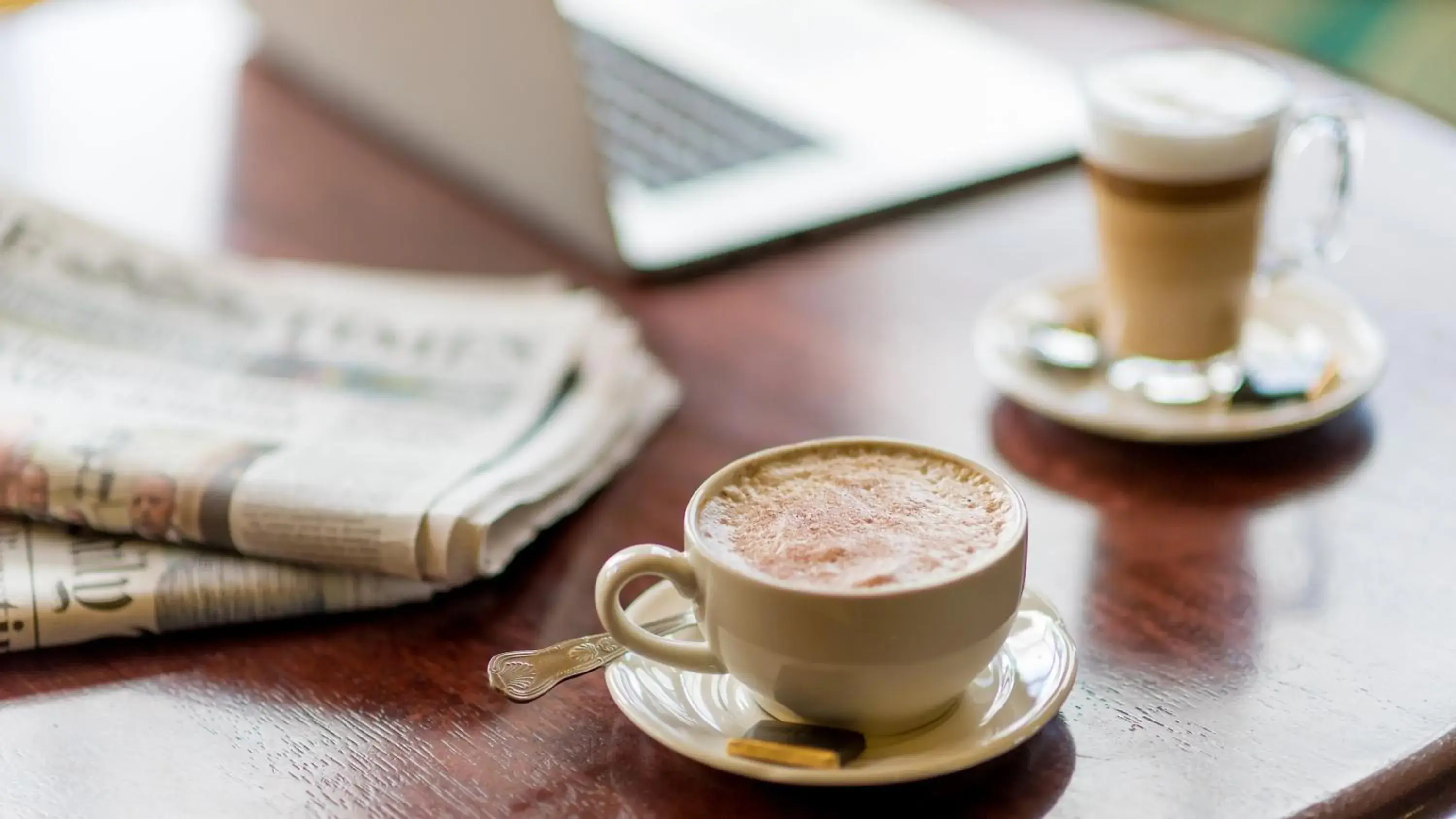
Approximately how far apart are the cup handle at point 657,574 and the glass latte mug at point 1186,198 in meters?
0.34

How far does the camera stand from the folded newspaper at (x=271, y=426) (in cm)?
67

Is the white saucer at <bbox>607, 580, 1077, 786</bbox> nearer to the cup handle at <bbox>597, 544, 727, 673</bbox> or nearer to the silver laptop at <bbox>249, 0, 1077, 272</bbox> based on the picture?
the cup handle at <bbox>597, 544, 727, 673</bbox>

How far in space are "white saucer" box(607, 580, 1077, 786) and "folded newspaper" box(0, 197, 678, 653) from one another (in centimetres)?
13

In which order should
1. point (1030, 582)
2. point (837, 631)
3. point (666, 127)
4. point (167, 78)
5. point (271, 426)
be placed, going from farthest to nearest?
1. point (167, 78)
2. point (666, 127)
3. point (271, 426)
4. point (1030, 582)
5. point (837, 631)

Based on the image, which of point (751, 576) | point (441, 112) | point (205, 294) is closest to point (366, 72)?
point (441, 112)

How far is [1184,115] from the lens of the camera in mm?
778

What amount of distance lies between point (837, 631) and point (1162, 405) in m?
0.34

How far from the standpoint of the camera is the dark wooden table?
1.81 feet

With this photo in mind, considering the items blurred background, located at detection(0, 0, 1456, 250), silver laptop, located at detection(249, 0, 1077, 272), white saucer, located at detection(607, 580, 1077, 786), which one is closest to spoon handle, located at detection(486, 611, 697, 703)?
white saucer, located at detection(607, 580, 1077, 786)

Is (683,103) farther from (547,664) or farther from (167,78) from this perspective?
(547,664)

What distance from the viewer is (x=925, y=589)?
503 mm

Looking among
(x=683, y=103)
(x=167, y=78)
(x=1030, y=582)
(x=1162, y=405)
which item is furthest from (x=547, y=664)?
(x=167, y=78)

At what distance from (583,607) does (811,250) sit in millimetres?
401

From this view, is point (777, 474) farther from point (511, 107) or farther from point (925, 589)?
point (511, 107)
